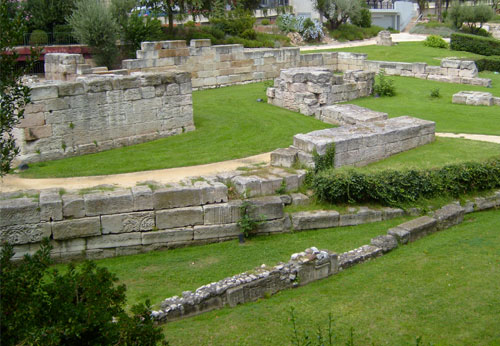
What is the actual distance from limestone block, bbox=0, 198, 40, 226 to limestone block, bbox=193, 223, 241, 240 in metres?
2.99

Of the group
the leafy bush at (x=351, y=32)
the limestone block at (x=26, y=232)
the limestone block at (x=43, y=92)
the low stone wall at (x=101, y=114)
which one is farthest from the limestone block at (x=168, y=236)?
the leafy bush at (x=351, y=32)

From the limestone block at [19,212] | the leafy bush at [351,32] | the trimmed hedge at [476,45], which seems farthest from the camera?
the leafy bush at [351,32]

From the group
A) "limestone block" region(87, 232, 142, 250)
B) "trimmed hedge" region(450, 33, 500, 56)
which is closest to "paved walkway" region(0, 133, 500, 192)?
"limestone block" region(87, 232, 142, 250)

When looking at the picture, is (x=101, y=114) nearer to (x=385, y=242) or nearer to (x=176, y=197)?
(x=176, y=197)

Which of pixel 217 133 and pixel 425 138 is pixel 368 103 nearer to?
pixel 425 138

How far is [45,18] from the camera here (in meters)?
31.0

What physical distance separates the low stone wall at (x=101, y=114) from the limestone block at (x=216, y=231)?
566cm

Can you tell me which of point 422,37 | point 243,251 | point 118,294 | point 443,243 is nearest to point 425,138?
point 443,243

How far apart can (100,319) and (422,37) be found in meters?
43.8

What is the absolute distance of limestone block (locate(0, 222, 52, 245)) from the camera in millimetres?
9891

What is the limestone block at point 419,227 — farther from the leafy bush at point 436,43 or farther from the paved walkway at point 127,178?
the leafy bush at point 436,43

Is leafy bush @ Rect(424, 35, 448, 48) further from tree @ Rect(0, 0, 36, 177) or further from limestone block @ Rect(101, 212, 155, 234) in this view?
tree @ Rect(0, 0, 36, 177)

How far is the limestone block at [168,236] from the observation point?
10.7 metres

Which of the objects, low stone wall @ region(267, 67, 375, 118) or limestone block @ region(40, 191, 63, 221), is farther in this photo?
low stone wall @ region(267, 67, 375, 118)
